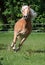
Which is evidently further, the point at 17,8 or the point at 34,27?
the point at 17,8

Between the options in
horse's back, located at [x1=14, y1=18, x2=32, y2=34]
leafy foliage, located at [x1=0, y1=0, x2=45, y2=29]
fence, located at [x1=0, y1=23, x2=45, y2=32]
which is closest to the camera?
horse's back, located at [x1=14, y1=18, x2=32, y2=34]

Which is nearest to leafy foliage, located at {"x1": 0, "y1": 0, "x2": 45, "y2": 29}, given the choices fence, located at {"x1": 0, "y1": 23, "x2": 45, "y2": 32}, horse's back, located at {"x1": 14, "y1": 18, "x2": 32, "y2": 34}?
fence, located at {"x1": 0, "y1": 23, "x2": 45, "y2": 32}

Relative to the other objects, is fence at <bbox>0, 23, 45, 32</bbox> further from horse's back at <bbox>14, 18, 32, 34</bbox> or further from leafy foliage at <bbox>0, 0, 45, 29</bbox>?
horse's back at <bbox>14, 18, 32, 34</bbox>

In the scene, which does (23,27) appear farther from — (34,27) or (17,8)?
(17,8)

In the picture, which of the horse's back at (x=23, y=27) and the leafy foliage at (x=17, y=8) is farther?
the leafy foliage at (x=17, y=8)

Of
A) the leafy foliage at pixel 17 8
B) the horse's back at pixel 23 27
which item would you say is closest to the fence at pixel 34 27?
the leafy foliage at pixel 17 8

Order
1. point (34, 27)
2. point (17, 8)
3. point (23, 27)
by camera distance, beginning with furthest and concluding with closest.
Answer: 1. point (17, 8)
2. point (34, 27)
3. point (23, 27)

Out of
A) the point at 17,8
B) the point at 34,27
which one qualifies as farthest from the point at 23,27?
the point at 17,8

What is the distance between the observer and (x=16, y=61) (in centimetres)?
850

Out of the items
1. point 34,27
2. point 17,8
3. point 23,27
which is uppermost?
point 23,27

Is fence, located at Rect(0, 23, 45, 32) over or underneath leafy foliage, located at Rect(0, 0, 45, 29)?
underneath

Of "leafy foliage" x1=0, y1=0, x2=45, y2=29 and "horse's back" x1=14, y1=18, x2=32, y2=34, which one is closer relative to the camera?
"horse's back" x1=14, y1=18, x2=32, y2=34

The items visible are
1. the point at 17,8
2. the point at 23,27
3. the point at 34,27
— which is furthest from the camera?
the point at 17,8

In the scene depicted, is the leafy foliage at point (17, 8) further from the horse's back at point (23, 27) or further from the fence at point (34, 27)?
the horse's back at point (23, 27)
